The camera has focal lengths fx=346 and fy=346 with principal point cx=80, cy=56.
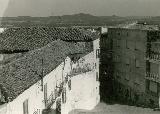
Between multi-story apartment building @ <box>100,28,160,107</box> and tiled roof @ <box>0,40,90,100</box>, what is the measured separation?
1316 centimetres

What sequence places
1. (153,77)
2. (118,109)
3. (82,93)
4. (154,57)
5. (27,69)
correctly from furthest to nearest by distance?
(118,109) → (153,77) → (154,57) → (82,93) → (27,69)

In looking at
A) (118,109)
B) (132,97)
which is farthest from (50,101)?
(132,97)

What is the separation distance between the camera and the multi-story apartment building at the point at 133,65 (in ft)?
145

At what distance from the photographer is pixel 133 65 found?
158ft

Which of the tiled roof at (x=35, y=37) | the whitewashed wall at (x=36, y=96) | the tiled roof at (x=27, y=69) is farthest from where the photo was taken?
the tiled roof at (x=35, y=37)

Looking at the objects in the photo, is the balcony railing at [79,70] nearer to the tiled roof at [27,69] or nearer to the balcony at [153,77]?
the tiled roof at [27,69]

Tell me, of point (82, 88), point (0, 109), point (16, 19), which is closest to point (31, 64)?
point (0, 109)

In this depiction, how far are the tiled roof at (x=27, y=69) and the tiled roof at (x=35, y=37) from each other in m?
8.35

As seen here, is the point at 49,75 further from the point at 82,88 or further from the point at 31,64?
the point at 82,88

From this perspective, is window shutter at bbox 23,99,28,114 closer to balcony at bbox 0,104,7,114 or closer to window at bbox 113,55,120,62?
balcony at bbox 0,104,7,114

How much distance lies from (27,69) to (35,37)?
22.6 meters

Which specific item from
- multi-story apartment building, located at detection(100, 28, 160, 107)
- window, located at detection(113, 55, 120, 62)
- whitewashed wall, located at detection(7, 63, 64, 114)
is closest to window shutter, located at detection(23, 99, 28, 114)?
whitewashed wall, located at detection(7, 63, 64, 114)

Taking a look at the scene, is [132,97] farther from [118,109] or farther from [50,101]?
[50,101]

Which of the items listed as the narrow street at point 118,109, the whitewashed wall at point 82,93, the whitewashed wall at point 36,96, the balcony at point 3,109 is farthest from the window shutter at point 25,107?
the narrow street at point 118,109
